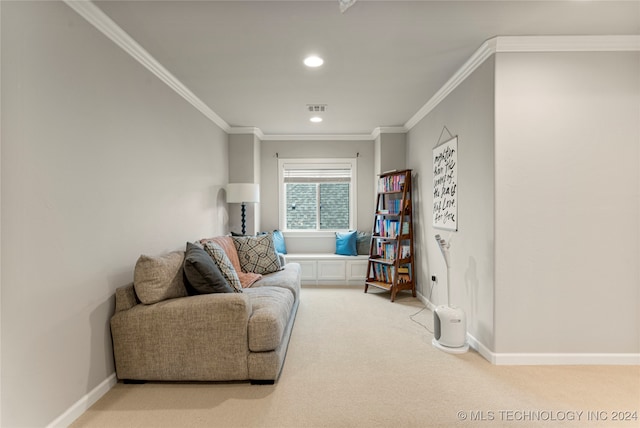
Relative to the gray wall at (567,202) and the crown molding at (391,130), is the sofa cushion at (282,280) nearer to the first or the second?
the gray wall at (567,202)

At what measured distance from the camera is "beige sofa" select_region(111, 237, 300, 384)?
7.27 ft

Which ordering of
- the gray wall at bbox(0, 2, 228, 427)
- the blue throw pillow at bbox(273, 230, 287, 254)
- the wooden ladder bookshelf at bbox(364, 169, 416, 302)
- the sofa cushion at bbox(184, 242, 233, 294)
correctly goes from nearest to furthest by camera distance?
the gray wall at bbox(0, 2, 228, 427)
the sofa cushion at bbox(184, 242, 233, 294)
the wooden ladder bookshelf at bbox(364, 169, 416, 302)
the blue throw pillow at bbox(273, 230, 287, 254)

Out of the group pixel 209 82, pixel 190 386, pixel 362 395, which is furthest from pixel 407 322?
pixel 209 82

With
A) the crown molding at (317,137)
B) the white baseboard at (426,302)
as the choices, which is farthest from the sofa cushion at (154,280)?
the crown molding at (317,137)

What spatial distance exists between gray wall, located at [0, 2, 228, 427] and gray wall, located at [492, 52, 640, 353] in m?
2.79

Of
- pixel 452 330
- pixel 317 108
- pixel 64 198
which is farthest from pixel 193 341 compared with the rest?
pixel 317 108

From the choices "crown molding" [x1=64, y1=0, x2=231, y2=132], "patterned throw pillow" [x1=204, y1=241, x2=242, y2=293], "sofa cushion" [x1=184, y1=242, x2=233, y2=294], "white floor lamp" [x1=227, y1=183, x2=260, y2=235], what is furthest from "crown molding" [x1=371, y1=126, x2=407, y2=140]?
"sofa cushion" [x1=184, y1=242, x2=233, y2=294]

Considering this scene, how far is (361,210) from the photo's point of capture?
5715 millimetres

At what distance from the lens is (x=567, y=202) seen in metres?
2.55

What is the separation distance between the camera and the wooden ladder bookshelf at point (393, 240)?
4.53m

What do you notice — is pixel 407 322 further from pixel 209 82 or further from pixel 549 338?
pixel 209 82

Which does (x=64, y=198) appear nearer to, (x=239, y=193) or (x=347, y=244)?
(x=239, y=193)

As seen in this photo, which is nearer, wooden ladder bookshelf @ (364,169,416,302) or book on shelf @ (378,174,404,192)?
wooden ladder bookshelf @ (364,169,416,302)

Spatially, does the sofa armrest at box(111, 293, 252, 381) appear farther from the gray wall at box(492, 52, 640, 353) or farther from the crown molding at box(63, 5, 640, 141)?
the gray wall at box(492, 52, 640, 353)
